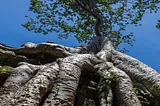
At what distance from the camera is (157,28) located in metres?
7.77

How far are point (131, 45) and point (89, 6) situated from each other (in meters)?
2.94

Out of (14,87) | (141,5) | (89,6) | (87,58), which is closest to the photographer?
(14,87)

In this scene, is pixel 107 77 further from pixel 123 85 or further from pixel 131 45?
pixel 131 45

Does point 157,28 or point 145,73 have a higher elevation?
point 157,28

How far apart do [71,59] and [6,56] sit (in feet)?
4.90

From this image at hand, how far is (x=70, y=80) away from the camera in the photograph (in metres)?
2.83

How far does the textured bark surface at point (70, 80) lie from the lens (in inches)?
98.5

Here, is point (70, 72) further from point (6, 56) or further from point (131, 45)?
point (131, 45)

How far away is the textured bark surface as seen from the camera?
2502 millimetres

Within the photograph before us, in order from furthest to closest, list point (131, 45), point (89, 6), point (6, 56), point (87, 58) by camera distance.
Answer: point (131, 45), point (89, 6), point (6, 56), point (87, 58)

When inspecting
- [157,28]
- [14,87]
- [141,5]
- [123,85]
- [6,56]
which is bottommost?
[14,87]

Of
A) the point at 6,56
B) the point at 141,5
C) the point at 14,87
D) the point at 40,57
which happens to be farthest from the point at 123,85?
the point at 141,5

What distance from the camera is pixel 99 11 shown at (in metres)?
7.87

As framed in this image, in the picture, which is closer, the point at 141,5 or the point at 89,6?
the point at 89,6
